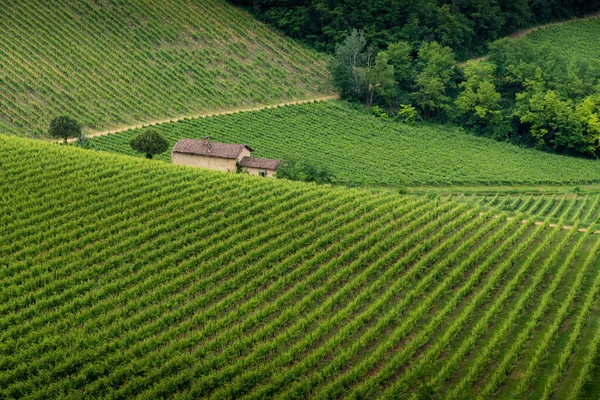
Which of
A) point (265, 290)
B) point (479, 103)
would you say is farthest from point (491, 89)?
point (265, 290)

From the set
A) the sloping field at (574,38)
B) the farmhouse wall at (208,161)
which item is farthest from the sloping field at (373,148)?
the sloping field at (574,38)

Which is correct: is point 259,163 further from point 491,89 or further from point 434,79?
point 491,89

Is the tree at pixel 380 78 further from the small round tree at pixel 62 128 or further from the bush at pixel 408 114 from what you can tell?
the small round tree at pixel 62 128

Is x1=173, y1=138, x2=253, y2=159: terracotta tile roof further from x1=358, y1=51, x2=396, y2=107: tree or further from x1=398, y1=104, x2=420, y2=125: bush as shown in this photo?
x1=358, y1=51, x2=396, y2=107: tree

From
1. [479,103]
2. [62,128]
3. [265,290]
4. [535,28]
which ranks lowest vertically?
[265,290]

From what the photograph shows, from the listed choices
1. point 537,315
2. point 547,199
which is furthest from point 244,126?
point 537,315
